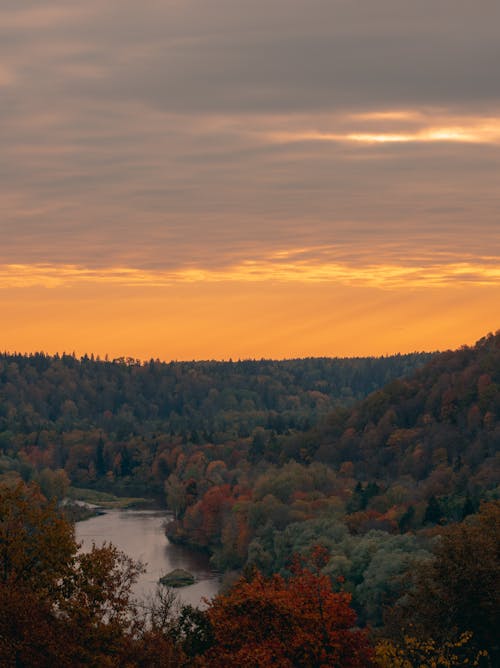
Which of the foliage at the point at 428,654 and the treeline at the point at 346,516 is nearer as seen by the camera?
the foliage at the point at 428,654

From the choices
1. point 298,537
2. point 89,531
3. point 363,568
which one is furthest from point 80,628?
point 89,531

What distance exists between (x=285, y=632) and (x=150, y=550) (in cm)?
10555

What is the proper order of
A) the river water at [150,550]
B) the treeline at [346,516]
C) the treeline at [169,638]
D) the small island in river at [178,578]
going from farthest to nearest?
the small island in river at [178,578] < the river water at [150,550] < the treeline at [346,516] < the treeline at [169,638]

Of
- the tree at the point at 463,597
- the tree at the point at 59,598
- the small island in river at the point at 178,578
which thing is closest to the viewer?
the tree at the point at 59,598

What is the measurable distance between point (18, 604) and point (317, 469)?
5707 inches

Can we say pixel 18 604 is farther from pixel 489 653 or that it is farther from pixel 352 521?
pixel 352 521

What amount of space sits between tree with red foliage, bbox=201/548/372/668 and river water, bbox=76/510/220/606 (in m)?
60.5

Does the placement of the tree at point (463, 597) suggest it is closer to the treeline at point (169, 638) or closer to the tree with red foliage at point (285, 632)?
the treeline at point (169, 638)

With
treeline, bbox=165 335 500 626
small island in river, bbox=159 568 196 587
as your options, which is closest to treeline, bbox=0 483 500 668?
treeline, bbox=165 335 500 626

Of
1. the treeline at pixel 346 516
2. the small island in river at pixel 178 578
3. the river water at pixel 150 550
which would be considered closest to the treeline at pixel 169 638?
the treeline at pixel 346 516

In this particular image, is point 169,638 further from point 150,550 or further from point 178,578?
point 150,550

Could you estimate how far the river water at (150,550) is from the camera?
12261 cm

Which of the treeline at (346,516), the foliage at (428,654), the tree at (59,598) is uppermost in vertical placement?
the tree at (59,598)

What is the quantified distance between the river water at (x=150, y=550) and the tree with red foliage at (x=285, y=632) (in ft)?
198
